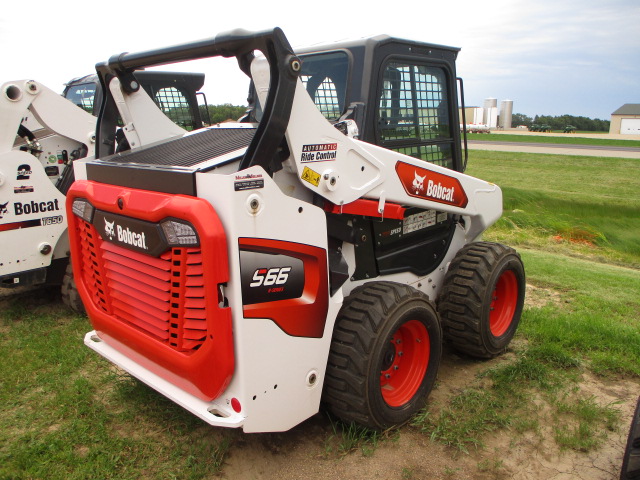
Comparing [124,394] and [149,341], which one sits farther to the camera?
[124,394]

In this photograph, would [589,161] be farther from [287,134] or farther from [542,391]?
[287,134]

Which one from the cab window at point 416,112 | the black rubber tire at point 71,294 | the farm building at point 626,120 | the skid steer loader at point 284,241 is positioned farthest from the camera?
the farm building at point 626,120

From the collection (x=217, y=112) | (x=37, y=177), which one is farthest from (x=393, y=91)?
(x=217, y=112)

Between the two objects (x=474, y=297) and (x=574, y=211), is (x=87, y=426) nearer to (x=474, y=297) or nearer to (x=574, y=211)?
(x=474, y=297)

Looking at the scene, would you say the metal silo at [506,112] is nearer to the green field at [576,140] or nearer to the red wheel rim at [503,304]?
the green field at [576,140]

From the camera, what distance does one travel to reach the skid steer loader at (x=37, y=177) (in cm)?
521

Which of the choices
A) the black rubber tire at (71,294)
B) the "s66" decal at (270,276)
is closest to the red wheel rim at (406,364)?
the "s66" decal at (270,276)

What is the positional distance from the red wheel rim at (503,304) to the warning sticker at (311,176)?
2.30 metres

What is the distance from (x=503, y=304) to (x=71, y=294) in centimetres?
405

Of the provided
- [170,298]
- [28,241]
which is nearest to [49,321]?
[28,241]

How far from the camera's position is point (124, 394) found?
378cm

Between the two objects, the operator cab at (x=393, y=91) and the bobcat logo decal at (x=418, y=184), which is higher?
the operator cab at (x=393, y=91)

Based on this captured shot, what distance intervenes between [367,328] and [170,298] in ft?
3.56

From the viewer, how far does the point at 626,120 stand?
206ft
